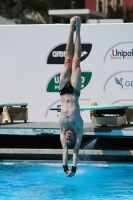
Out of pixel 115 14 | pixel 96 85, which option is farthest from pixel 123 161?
pixel 115 14

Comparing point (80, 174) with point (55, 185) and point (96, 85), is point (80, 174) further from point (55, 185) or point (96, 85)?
point (96, 85)

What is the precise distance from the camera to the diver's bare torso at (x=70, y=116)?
34.2ft

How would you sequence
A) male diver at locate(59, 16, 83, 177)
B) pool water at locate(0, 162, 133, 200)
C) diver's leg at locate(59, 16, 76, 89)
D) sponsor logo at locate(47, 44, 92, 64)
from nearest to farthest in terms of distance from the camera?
male diver at locate(59, 16, 83, 177), diver's leg at locate(59, 16, 76, 89), pool water at locate(0, 162, 133, 200), sponsor logo at locate(47, 44, 92, 64)

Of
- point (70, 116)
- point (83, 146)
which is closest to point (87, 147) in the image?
point (83, 146)

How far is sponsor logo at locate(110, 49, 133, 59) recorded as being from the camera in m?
16.2

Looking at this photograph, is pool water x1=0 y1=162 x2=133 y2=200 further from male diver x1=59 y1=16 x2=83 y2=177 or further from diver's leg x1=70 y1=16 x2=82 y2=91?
diver's leg x1=70 y1=16 x2=82 y2=91

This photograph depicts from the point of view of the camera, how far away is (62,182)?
12.0 meters

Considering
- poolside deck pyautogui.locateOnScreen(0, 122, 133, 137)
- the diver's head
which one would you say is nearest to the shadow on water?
poolside deck pyautogui.locateOnScreen(0, 122, 133, 137)

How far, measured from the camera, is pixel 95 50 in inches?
650

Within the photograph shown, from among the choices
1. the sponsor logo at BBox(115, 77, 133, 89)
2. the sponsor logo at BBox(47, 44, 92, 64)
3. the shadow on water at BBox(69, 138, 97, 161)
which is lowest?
the shadow on water at BBox(69, 138, 97, 161)

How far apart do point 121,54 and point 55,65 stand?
6.14 ft

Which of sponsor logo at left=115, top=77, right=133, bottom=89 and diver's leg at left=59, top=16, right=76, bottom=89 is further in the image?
sponsor logo at left=115, top=77, right=133, bottom=89

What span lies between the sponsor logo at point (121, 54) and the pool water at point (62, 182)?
3.80m

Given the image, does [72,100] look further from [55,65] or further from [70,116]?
[55,65]
